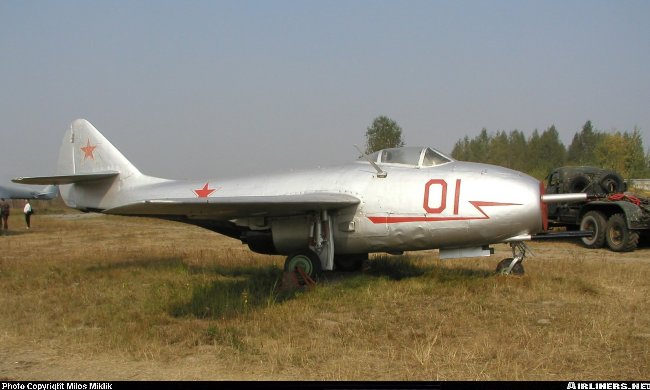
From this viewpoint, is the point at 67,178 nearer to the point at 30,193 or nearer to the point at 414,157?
the point at 414,157

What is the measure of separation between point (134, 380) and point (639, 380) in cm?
399

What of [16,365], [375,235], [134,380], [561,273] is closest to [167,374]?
[134,380]

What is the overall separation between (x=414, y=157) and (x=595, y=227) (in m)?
9.25

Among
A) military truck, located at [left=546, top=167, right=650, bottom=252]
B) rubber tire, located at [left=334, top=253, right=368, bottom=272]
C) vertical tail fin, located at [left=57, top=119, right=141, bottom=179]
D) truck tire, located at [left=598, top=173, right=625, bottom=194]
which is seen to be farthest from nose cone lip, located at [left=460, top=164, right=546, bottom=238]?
truck tire, located at [left=598, top=173, right=625, bottom=194]

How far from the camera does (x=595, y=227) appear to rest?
1542cm

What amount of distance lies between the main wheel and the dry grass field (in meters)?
0.28

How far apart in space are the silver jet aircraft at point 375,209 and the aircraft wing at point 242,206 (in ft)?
0.05

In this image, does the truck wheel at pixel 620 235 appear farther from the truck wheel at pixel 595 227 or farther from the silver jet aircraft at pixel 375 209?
the silver jet aircraft at pixel 375 209

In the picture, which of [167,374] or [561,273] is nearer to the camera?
[167,374]

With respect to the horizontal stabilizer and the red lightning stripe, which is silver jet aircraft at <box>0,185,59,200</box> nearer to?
the horizontal stabilizer

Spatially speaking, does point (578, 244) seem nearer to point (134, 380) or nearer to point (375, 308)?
point (375, 308)

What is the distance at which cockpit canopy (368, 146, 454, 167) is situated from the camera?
8.65 m

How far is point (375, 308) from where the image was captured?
713cm

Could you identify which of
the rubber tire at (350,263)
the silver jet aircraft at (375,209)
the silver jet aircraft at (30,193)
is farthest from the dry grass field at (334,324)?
the silver jet aircraft at (30,193)
